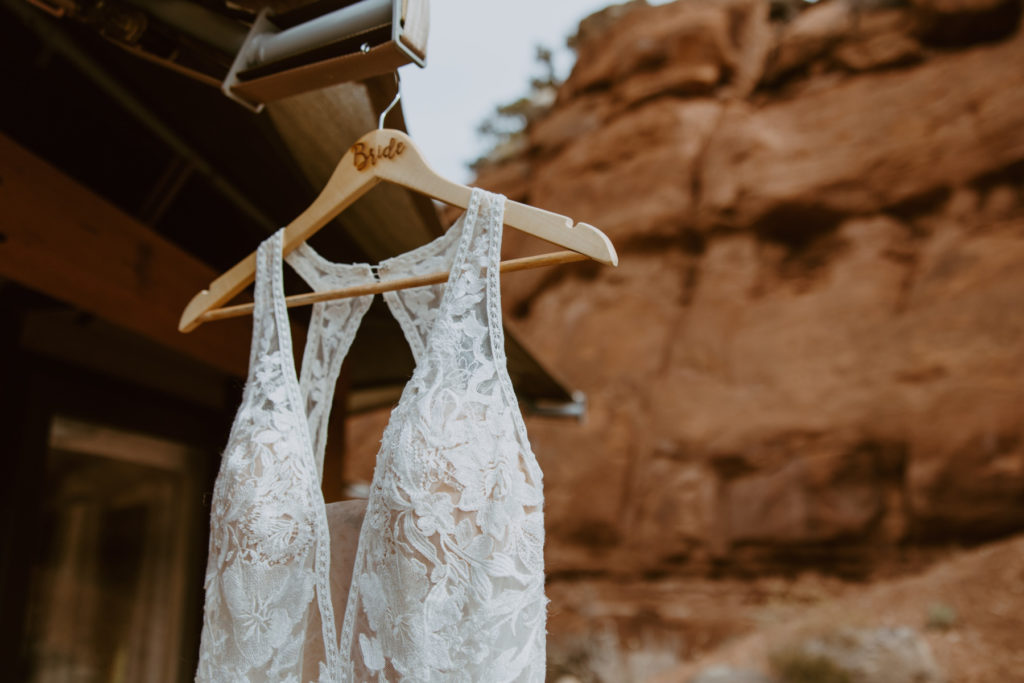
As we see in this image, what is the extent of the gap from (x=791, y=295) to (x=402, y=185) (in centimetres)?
729

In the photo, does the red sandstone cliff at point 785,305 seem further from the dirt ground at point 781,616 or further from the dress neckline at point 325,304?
the dress neckline at point 325,304

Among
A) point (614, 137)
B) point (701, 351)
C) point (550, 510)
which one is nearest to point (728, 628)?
point (550, 510)

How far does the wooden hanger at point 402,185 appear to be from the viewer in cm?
116

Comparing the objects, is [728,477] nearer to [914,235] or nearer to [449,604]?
[914,235]

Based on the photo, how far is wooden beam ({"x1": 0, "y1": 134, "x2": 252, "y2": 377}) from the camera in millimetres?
1580

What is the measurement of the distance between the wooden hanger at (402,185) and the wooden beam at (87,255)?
49cm

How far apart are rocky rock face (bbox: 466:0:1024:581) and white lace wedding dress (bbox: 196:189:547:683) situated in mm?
6256

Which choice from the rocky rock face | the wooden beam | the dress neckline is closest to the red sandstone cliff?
the rocky rock face

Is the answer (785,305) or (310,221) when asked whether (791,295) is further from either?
(310,221)

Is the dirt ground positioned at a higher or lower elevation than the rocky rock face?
lower

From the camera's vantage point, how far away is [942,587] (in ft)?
18.8

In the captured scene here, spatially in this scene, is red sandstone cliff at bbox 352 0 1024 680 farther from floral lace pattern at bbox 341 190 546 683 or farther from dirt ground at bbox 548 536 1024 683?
floral lace pattern at bbox 341 190 546 683

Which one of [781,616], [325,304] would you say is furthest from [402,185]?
[781,616]

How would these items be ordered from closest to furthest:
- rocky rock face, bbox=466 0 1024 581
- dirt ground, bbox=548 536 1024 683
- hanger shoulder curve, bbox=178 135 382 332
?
hanger shoulder curve, bbox=178 135 382 332, dirt ground, bbox=548 536 1024 683, rocky rock face, bbox=466 0 1024 581
